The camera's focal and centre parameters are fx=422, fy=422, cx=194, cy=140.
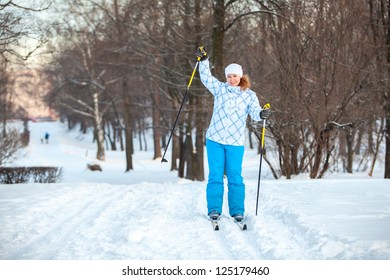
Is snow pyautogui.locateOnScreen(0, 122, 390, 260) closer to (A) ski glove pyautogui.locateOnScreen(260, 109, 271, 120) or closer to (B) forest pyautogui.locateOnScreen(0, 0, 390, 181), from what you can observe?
(A) ski glove pyautogui.locateOnScreen(260, 109, 271, 120)

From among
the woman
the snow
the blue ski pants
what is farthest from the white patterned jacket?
the snow

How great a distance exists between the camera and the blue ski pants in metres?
5.38

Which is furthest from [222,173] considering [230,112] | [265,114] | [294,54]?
[294,54]

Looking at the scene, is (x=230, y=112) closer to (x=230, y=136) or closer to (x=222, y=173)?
(x=230, y=136)

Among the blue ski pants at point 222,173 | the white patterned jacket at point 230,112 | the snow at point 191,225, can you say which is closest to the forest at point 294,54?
the snow at point 191,225

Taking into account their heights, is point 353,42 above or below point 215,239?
above

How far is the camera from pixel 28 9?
8312mm

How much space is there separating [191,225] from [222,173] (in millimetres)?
860

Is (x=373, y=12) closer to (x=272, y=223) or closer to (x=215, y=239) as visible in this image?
(x=272, y=223)

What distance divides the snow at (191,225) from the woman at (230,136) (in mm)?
298

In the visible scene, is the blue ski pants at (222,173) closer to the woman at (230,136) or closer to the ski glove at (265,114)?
the woman at (230,136)

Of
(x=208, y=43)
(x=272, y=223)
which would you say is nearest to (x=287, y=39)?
(x=208, y=43)

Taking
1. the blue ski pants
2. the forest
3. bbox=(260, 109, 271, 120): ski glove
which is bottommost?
the blue ski pants

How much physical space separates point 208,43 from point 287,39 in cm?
389
